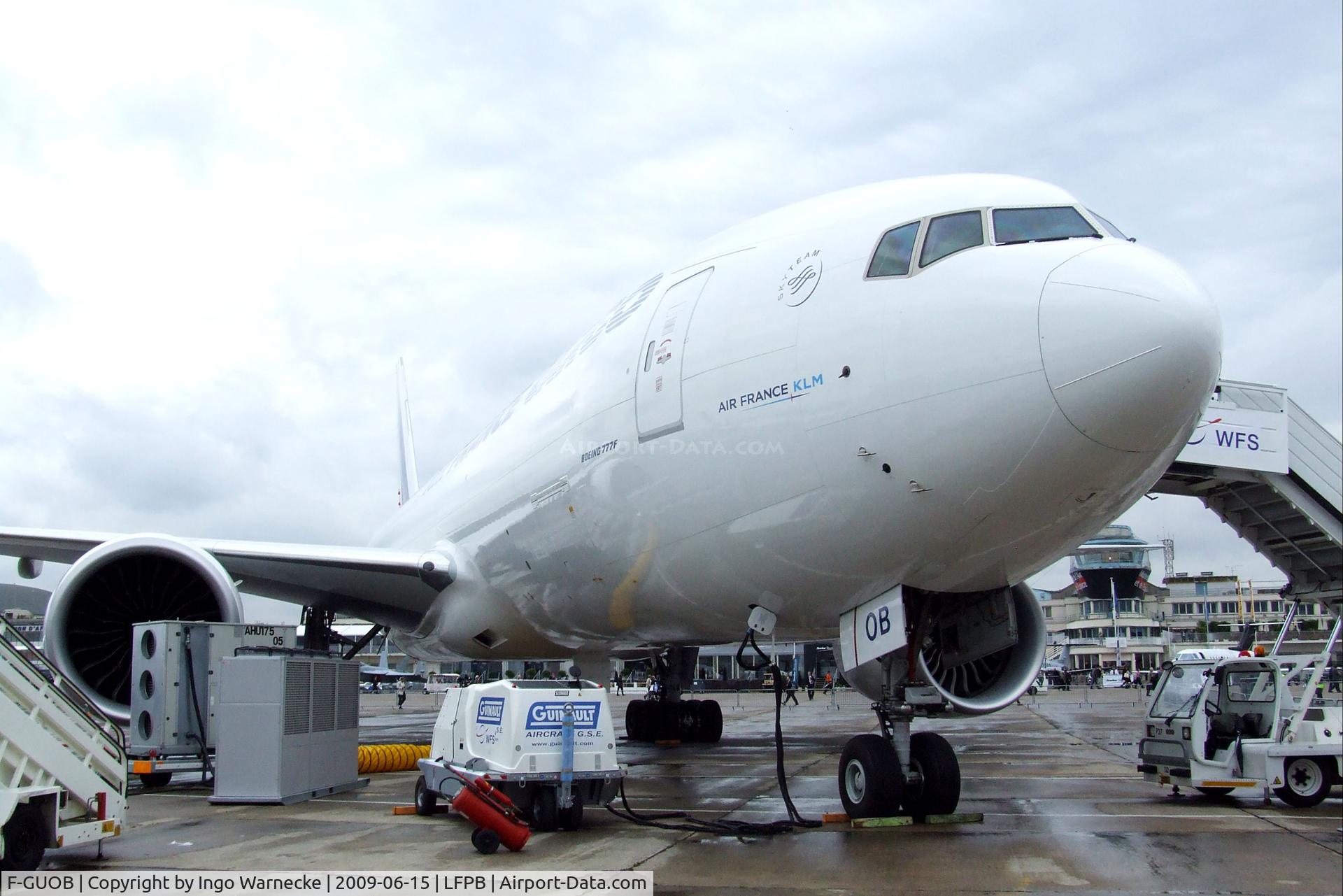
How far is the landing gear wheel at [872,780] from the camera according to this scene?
24.9 feet

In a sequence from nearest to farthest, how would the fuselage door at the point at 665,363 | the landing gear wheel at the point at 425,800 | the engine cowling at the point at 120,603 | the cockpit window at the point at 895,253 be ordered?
1. the cockpit window at the point at 895,253
2. the fuselage door at the point at 665,363
3. the landing gear wheel at the point at 425,800
4. the engine cowling at the point at 120,603

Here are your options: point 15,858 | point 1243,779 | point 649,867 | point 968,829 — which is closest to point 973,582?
point 968,829

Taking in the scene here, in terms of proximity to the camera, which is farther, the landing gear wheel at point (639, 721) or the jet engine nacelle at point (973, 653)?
the landing gear wheel at point (639, 721)

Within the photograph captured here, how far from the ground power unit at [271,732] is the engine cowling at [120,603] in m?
1.89

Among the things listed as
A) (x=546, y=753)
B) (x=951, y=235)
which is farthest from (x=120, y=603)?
(x=951, y=235)

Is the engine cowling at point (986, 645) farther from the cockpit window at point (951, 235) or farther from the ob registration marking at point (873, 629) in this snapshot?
the cockpit window at point (951, 235)

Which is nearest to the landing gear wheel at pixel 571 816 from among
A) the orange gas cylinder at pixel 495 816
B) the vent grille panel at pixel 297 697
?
the orange gas cylinder at pixel 495 816

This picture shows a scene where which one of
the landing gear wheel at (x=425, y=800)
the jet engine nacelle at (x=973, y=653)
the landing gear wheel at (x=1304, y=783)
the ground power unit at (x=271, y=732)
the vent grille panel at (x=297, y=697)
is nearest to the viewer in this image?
the jet engine nacelle at (x=973, y=653)

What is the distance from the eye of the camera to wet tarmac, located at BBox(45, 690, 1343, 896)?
19.5 feet

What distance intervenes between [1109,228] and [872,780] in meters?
3.82

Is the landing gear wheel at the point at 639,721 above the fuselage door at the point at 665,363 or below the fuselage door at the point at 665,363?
below

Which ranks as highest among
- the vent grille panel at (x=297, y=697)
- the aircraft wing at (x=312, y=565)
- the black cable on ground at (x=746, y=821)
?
the aircraft wing at (x=312, y=565)

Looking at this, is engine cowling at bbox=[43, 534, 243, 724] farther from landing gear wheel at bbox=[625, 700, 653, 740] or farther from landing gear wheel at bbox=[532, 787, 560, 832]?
landing gear wheel at bbox=[625, 700, 653, 740]

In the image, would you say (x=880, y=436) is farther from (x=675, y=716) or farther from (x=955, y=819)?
(x=675, y=716)
